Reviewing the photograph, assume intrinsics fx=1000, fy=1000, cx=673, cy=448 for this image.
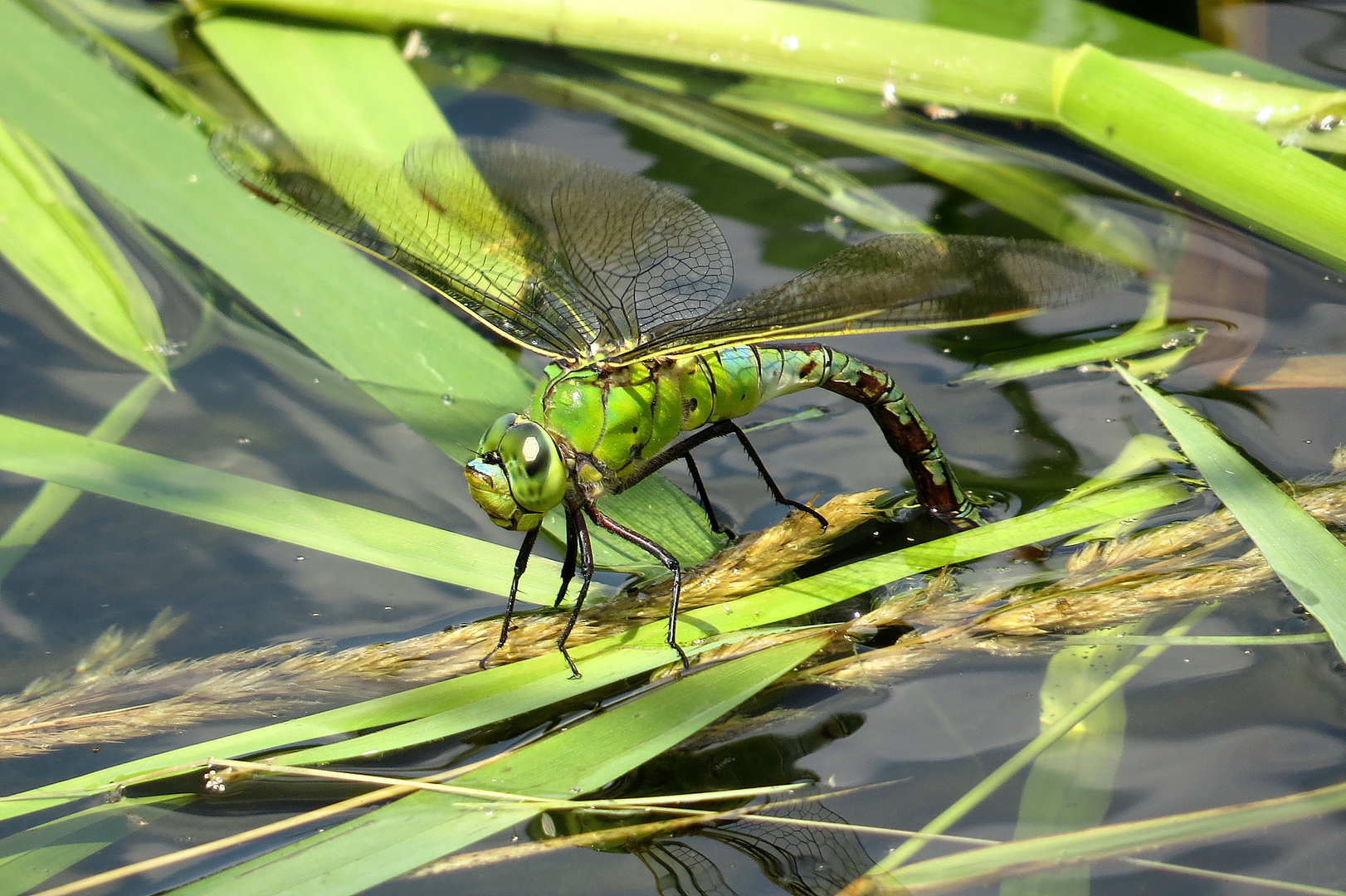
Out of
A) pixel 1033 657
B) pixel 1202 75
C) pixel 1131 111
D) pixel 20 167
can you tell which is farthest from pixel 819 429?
pixel 20 167

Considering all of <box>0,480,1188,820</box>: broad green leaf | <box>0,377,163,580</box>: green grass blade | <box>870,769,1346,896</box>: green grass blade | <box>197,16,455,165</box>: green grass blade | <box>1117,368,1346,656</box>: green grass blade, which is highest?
<box>197,16,455,165</box>: green grass blade

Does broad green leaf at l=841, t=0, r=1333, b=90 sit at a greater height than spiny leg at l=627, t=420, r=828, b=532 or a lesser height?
greater

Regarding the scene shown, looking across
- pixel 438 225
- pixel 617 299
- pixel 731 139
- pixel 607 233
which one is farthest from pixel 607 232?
pixel 731 139

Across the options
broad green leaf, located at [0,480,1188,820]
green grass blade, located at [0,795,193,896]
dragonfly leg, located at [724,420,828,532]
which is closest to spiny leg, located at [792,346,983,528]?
broad green leaf, located at [0,480,1188,820]

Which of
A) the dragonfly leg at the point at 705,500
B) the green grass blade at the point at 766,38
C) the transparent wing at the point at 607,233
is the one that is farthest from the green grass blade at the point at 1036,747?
the green grass blade at the point at 766,38

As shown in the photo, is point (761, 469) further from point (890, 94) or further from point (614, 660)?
point (890, 94)

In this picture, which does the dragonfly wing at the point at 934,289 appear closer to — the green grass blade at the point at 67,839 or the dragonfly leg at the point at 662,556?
the dragonfly leg at the point at 662,556

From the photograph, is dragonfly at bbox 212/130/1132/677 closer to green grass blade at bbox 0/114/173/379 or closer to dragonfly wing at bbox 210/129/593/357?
dragonfly wing at bbox 210/129/593/357
